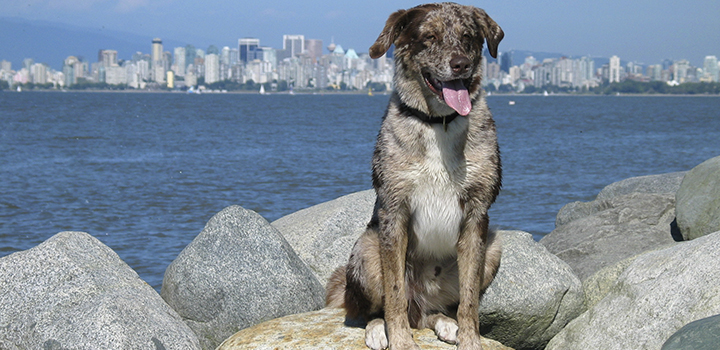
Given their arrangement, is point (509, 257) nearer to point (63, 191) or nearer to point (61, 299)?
point (61, 299)

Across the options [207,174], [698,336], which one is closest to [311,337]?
[698,336]

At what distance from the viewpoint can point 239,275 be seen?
7375 millimetres

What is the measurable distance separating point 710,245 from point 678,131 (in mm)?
47979

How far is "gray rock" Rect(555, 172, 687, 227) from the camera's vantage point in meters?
13.4

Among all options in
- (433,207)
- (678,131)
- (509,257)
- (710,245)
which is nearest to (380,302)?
(433,207)

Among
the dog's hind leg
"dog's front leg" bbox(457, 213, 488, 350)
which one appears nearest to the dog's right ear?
"dog's front leg" bbox(457, 213, 488, 350)

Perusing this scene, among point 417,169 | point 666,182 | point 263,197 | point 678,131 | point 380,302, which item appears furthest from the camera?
point 678,131

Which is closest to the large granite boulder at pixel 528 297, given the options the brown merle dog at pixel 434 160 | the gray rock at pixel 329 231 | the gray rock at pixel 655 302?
the gray rock at pixel 655 302

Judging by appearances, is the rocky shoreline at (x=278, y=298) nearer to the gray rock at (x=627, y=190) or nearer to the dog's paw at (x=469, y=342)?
the dog's paw at (x=469, y=342)

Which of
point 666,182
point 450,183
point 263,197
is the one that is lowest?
point 263,197

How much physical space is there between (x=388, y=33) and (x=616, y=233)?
6550mm

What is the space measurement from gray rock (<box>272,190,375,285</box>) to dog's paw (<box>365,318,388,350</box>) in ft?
8.88

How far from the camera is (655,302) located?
5.83m

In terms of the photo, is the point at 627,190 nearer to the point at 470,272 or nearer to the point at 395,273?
the point at 470,272
